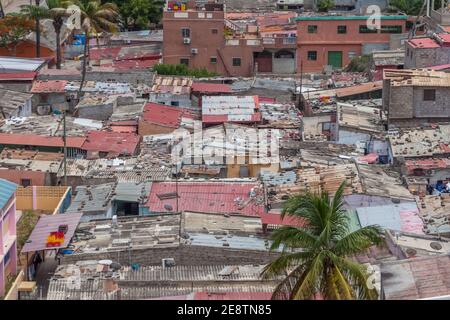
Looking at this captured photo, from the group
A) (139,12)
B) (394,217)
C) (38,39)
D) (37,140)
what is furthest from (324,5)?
(394,217)

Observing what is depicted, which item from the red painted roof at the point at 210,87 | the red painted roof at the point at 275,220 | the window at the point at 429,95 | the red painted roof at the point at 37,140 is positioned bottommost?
the red painted roof at the point at 275,220

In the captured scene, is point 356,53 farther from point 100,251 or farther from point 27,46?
point 100,251

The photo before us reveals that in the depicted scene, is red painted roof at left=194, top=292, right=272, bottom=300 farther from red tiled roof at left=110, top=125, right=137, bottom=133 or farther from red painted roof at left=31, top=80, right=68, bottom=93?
red painted roof at left=31, top=80, right=68, bottom=93

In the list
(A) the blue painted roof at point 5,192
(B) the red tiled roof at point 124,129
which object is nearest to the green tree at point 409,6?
(B) the red tiled roof at point 124,129

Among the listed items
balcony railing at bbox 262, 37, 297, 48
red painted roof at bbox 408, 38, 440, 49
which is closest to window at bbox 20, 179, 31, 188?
red painted roof at bbox 408, 38, 440, 49

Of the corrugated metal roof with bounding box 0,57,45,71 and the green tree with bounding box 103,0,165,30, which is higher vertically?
the green tree with bounding box 103,0,165,30

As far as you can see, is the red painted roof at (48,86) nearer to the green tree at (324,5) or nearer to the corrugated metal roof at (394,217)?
the corrugated metal roof at (394,217)

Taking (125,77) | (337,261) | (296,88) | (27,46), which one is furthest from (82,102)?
(337,261)
